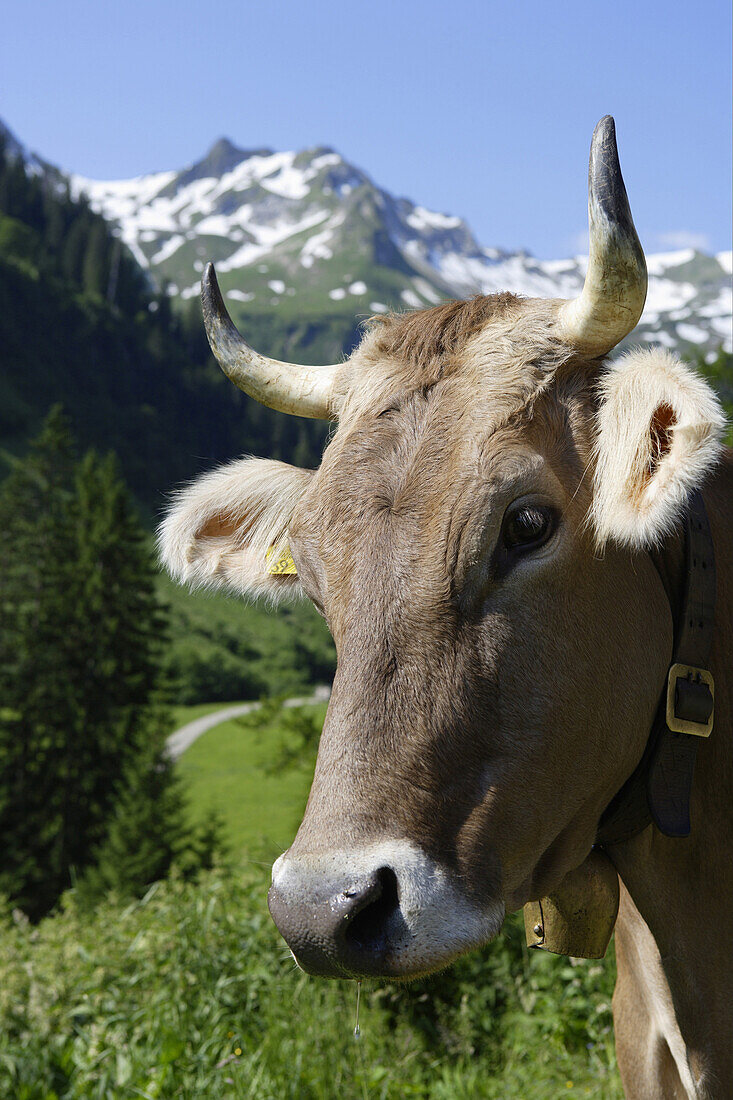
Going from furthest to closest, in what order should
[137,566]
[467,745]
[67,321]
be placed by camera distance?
1. [67,321]
2. [137,566]
3. [467,745]

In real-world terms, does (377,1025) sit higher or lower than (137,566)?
higher

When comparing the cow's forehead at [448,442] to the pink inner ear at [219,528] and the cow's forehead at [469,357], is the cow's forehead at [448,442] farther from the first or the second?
the pink inner ear at [219,528]

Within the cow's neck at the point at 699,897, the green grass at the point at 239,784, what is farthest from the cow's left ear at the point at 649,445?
the green grass at the point at 239,784

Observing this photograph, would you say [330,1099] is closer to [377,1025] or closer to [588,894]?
[377,1025]

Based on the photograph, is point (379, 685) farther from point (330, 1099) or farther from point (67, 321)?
point (67, 321)

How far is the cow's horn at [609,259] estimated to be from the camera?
1888mm

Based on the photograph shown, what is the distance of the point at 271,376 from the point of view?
280cm

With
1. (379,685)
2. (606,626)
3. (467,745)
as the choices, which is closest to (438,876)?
(467,745)

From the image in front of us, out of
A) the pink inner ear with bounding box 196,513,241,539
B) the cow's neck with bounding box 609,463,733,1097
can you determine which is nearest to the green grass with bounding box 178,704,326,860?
the pink inner ear with bounding box 196,513,241,539

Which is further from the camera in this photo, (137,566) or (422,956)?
(137,566)

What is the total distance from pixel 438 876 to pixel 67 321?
11072cm

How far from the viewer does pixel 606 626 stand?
2043 mm

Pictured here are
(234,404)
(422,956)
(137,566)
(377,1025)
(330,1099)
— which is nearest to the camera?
(422,956)

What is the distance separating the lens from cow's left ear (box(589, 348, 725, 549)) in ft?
6.16
